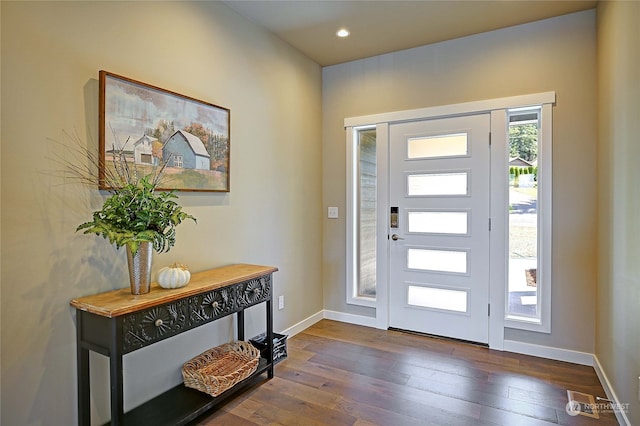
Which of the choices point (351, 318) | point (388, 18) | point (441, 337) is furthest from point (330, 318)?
point (388, 18)

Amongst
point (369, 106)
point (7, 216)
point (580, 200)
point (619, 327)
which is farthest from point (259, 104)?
point (619, 327)

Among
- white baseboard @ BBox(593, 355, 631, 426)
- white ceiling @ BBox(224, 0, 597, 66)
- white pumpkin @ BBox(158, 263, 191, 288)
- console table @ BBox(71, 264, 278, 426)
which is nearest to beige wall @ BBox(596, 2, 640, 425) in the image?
white baseboard @ BBox(593, 355, 631, 426)

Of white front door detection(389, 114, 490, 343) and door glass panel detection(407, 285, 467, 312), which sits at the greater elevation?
white front door detection(389, 114, 490, 343)

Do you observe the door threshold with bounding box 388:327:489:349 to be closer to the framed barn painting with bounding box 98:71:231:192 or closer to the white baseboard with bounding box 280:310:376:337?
the white baseboard with bounding box 280:310:376:337

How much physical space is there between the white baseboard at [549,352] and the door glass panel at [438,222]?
104 cm

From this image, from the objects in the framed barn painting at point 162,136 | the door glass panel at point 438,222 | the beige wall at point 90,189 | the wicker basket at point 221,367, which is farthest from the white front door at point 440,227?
the framed barn painting at point 162,136

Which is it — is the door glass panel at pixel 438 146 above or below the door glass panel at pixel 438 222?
above

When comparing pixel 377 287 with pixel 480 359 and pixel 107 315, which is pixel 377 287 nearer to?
pixel 480 359

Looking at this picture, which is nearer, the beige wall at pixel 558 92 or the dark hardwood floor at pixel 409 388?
the dark hardwood floor at pixel 409 388

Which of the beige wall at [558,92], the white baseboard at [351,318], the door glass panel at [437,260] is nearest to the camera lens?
the beige wall at [558,92]

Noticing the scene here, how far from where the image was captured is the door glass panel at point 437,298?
327cm

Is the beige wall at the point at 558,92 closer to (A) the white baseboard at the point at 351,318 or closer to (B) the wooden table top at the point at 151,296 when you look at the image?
(A) the white baseboard at the point at 351,318

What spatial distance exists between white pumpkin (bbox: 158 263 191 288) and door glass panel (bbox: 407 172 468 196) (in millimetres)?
2296

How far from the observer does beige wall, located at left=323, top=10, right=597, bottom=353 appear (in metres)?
2.75
